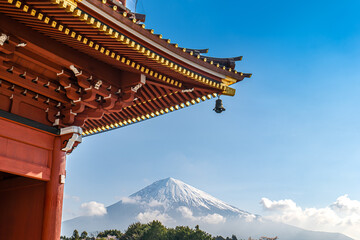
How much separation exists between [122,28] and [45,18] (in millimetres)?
1465

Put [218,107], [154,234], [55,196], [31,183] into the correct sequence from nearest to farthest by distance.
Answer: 1. [55,196]
2. [31,183]
3. [218,107]
4. [154,234]

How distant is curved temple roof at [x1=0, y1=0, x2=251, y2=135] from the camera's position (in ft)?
22.4

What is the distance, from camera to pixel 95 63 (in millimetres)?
8836

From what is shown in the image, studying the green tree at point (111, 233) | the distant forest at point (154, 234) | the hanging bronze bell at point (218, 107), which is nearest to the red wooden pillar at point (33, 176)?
the hanging bronze bell at point (218, 107)

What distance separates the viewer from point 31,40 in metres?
7.43

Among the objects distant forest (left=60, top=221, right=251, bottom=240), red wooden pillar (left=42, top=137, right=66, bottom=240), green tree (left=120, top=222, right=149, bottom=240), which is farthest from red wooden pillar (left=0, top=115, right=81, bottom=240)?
green tree (left=120, top=222, right=149, bottom=240)

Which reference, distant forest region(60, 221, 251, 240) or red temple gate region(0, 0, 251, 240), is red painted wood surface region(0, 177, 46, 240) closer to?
red temple gate region(0, 0, 251, 240)

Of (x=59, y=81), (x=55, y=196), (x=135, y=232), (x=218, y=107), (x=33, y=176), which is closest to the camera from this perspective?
(x=33, y=176)

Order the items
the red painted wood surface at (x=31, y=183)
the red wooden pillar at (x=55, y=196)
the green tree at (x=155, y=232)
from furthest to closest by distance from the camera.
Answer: the green tree at (x=155, y=232) < the red wooden pillar at (x=55, y=196) < the red painted wood surface at (x=31, y=183)

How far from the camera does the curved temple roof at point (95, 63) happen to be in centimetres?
683

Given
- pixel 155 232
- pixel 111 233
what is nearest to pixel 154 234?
pixel 155 232

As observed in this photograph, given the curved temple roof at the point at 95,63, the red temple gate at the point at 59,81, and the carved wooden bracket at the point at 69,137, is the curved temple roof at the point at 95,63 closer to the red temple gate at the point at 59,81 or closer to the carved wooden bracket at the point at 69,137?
the red temple gate at the point at 59,81

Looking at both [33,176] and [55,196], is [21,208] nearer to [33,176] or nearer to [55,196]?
A: [55,196]

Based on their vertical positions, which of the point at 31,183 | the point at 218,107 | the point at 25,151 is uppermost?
the point at 218,107
